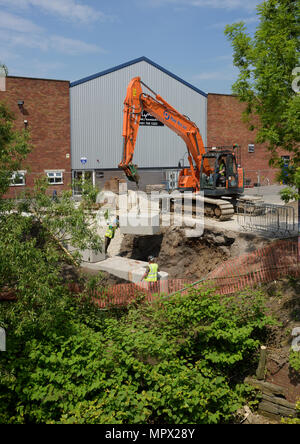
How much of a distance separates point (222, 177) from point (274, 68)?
8862 mm

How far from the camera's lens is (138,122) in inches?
675

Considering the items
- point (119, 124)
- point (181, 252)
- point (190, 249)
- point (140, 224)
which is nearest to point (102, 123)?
point (119, 124)

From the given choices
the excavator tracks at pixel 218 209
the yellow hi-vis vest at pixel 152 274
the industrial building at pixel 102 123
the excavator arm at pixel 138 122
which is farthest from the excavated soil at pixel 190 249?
the industrial building at pixel 102 123

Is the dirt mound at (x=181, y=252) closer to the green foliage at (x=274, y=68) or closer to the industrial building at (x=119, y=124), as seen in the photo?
the green foliage at (x=274, y=68)

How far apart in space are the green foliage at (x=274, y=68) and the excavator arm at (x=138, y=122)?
6.66 m

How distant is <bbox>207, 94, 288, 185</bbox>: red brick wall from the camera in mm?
34319

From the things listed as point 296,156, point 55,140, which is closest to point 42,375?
point 296,156

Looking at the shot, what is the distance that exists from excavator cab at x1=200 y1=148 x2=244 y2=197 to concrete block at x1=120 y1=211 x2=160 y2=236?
3.17 metres

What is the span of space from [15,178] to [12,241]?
2281mm

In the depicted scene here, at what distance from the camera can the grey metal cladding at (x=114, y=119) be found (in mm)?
29172

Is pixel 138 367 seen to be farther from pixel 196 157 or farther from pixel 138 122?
pixel 196 157
